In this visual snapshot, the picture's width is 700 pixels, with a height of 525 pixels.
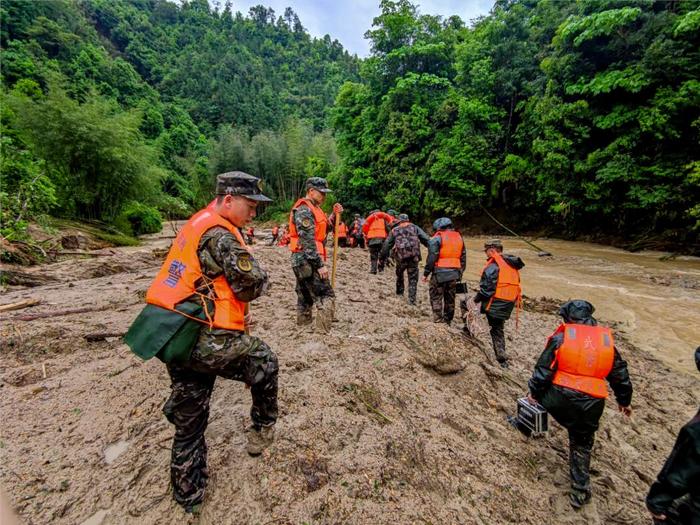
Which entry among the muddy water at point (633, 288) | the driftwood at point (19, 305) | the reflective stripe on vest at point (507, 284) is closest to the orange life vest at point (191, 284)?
the reflective stripe on vest at point (507, 284)

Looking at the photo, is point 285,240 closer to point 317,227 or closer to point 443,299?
point 317,227

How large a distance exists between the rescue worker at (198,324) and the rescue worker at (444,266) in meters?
4.00

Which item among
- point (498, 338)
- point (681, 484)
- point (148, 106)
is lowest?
point (498, 338)

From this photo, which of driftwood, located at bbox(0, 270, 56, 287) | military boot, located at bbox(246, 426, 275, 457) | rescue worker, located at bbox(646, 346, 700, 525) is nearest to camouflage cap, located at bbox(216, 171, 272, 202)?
military boot, located at bbox(246, 426, 275, 457)

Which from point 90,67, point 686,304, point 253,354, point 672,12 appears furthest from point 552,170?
point 90,67

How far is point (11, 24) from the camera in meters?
42.7

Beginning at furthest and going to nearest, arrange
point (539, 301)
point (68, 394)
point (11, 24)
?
1. point (11, 24)
2. point (539, 301)
3. point (68, 394)

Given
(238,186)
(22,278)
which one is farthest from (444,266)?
(22,278)

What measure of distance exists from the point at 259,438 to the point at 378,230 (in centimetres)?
867

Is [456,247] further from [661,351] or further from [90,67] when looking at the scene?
[90,67]

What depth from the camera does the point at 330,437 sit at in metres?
2.47

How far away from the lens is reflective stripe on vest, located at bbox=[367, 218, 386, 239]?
34.2 ft

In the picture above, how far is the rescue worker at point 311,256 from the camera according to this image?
414 cm

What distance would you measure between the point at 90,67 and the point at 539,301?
63.0 meters
